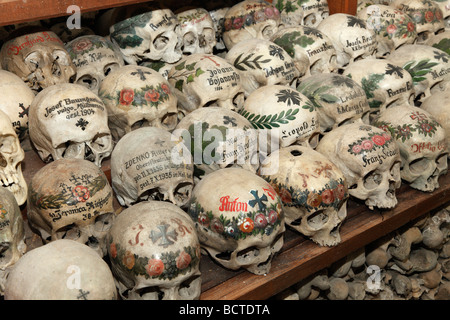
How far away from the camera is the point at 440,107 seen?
2.71 meters

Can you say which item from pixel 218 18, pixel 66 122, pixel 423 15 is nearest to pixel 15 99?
pixel 66 122

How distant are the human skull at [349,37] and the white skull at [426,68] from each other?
0.16 meters

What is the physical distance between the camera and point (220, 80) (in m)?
2.43

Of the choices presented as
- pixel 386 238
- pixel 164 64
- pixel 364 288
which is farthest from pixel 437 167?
pixel 164 64

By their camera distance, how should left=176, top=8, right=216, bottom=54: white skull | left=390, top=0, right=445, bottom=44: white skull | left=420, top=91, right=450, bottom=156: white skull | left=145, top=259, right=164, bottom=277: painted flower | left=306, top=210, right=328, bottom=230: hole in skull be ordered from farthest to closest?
left=390, top=0, right=445, bottom=44: white skull → left=176, top=8, right=216, bottom=54: white skull → left=420, top=91, right=450, bottom=156: white skull → left=306, top=210, right=328, bottom=230: hole in skull → left=145, top=259, right=164, bottom=277: painted flower

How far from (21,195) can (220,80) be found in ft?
2.92

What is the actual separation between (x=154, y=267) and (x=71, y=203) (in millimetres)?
367

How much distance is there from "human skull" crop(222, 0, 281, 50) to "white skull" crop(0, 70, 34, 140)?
1.07m

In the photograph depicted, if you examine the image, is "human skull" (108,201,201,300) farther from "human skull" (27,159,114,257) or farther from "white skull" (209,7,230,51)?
"white skull" (209,7,230,51)

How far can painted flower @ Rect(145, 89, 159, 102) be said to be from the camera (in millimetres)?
2295

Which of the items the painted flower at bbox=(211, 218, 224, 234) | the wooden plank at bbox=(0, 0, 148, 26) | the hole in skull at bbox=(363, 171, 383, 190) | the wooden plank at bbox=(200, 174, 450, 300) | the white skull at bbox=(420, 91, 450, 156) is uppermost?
the wooden plank at bbox=(0, 0, 148, 26)

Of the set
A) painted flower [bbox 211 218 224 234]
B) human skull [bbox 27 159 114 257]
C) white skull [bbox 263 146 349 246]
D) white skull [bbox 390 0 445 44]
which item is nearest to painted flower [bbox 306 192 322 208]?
white skull [bbox 263 146 349 246]

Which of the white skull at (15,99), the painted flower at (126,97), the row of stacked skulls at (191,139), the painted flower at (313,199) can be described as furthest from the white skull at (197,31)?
the painted flower at (313,199)

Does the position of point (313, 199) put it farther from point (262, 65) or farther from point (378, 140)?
point (262, 65)
